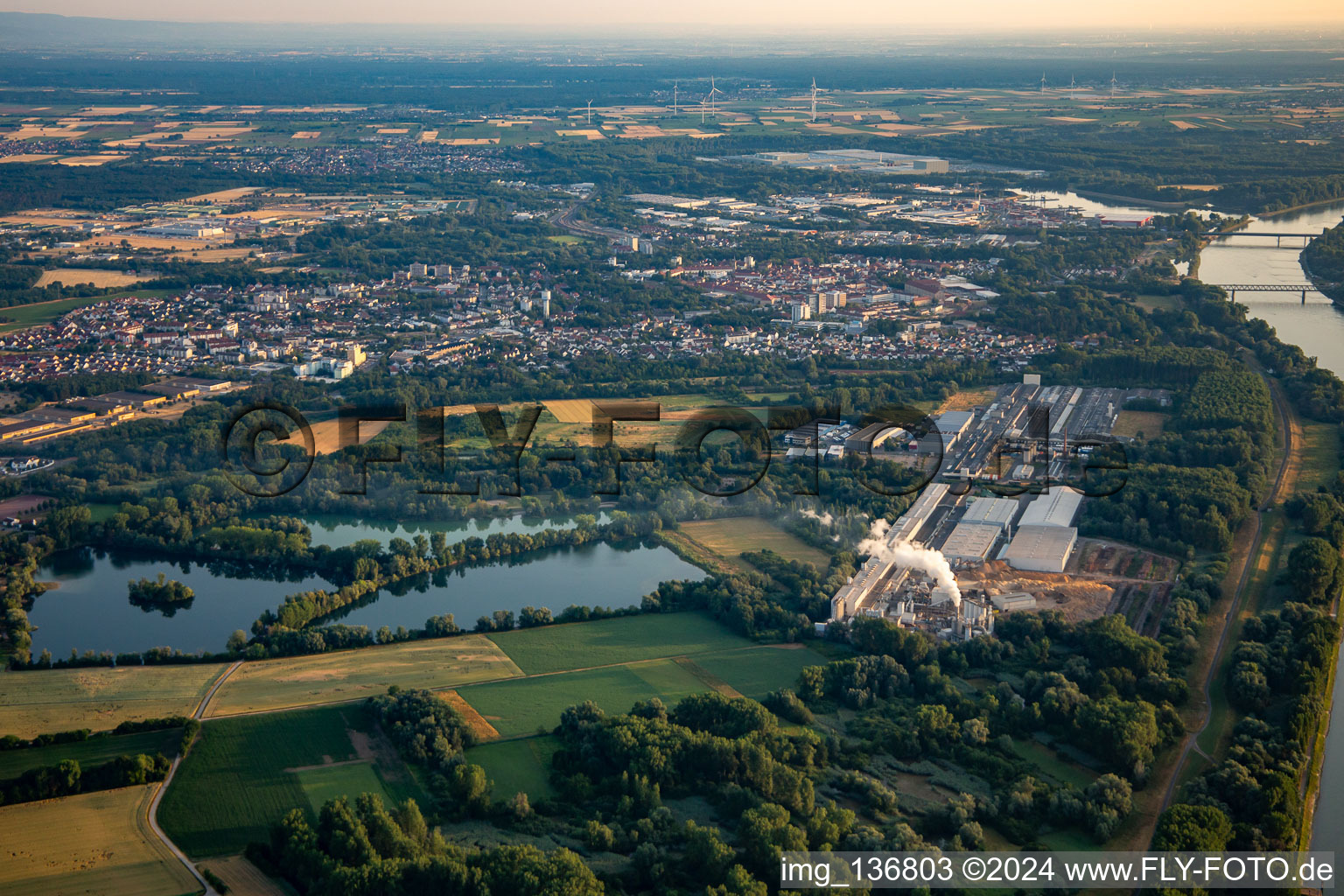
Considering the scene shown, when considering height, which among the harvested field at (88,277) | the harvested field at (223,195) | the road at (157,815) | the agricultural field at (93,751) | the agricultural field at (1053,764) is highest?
the harvested field at (223,195)

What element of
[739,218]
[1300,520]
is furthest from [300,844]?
[739,218]

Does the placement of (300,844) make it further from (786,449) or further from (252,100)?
(252,100)

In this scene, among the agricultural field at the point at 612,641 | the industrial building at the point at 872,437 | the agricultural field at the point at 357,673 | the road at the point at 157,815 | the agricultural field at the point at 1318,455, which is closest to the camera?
the road at the point at 157,815

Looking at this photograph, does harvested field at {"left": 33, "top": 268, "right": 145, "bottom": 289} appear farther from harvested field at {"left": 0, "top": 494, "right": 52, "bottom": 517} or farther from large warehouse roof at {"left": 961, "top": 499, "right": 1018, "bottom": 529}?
large warehouse roof at {"left": 961, "top": 499, "right": 1018, "bottom": 529}

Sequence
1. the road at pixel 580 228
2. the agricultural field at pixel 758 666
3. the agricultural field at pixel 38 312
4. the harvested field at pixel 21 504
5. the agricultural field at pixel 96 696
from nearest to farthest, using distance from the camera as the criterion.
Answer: the agricultural field at pixel 96 696, the agricultural field at pixel 758 666, the harvested field at pixel 21 504, the agricultural field at pixel 38 312, the road at pixel 580 228

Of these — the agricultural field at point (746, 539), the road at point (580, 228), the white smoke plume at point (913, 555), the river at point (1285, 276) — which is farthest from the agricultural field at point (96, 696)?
the road at point (580, 228)

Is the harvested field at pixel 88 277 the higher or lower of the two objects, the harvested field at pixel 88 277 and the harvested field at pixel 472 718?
the higher

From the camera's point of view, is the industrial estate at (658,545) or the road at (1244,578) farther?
the road at (1244,578)

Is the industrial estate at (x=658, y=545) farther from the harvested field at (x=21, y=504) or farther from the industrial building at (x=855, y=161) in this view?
the industrial building at (x=855, y=161)
